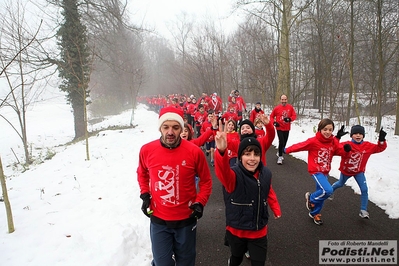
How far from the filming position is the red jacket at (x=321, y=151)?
152 inches

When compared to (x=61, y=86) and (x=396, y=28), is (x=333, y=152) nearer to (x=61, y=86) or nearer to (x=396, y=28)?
(x=396, y=28)

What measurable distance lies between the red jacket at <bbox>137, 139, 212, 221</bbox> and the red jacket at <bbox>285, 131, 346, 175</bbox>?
2.16 m

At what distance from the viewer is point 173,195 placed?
2.35 m

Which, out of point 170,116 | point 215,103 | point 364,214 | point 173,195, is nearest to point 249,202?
point 173,195

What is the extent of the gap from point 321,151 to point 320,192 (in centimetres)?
70

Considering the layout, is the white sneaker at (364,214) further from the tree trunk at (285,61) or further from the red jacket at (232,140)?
the tree trunk at (285,61)

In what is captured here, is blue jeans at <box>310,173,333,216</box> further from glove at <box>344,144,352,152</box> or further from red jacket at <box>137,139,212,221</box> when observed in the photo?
red jacket at <box>137,139,212,221</box>

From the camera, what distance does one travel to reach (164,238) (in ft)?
7.70

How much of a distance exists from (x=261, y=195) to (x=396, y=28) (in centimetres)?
1424

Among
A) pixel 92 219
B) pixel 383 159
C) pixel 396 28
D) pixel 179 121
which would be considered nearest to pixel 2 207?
pixel 92 219

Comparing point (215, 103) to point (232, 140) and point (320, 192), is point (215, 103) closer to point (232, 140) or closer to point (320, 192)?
point (232, 140)

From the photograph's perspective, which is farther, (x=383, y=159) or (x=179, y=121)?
(x=383, y=159)

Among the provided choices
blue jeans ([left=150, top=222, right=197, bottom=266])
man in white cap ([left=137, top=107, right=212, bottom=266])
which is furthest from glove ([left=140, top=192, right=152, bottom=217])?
blue jeans ([left=150, top=222, right=197, bottom=266])

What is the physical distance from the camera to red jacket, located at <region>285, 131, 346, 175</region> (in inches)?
152
